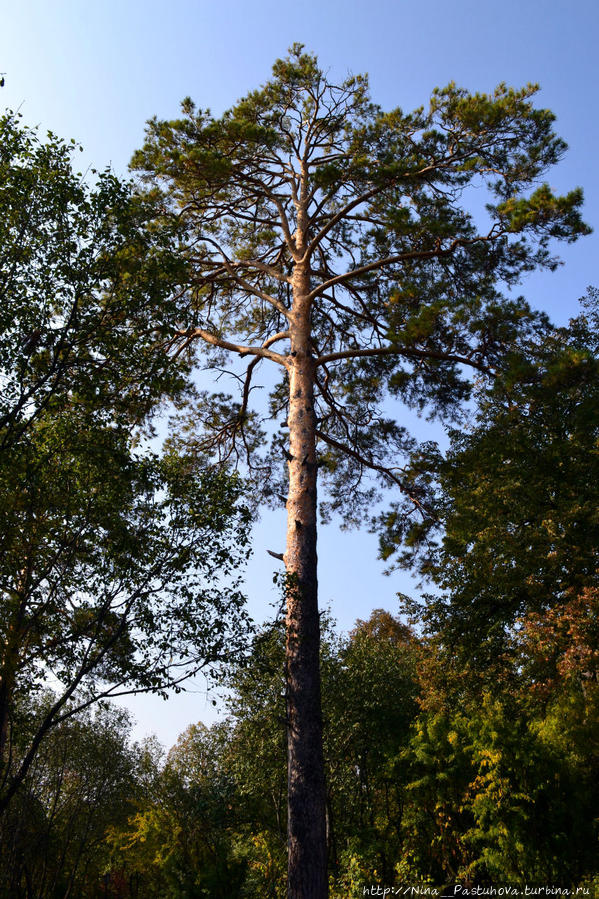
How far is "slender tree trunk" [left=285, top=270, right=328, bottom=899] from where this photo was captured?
669 centimetres

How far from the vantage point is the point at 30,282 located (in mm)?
7160

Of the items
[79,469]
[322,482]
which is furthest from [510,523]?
[79,469]

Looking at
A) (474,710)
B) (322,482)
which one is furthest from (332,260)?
(474,710)

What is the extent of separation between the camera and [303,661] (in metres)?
7.63

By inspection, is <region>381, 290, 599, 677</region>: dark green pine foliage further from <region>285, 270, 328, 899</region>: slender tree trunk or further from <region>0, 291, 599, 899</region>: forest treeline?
<region>285, 270, 328, 899</region>: slender tree trunk

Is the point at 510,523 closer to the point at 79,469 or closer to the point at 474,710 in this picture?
the point at 474,710

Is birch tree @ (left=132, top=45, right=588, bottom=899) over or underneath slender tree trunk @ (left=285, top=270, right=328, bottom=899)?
over

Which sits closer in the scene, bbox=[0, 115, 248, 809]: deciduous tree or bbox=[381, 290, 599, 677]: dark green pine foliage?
bbox=[0, 115, 248, 809]: deciduous tree

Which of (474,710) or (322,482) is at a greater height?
(322,482)

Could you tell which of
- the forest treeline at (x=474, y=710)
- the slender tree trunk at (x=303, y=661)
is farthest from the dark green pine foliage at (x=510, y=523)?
the slender tree trunk at (x=303, y=661)

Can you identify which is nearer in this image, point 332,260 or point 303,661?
point 303,661

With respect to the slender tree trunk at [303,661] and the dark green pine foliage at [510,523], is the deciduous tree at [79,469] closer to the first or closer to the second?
the slender tree trunk at [303,661]

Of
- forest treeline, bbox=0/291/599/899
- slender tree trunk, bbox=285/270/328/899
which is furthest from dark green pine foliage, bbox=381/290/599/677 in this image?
slender tree trunk, bbox=285/270/328/899

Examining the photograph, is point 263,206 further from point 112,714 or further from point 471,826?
point 112,714
